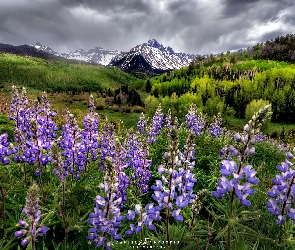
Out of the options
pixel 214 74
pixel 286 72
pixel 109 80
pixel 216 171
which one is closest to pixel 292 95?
pixel 286 72

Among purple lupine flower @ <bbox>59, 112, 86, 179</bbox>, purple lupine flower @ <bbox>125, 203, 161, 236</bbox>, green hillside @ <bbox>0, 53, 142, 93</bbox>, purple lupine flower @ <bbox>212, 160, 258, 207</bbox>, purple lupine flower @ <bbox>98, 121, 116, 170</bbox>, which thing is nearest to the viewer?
purple lupine flower @ <bbox>212, 160, 258, 207</bbox>

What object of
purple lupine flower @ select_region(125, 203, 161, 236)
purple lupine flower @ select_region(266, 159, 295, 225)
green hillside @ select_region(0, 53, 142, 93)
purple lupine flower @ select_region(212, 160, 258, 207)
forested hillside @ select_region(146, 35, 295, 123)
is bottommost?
purple lupine flower @ select_region(125, 203, 161, 236)

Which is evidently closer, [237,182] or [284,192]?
[237,182]

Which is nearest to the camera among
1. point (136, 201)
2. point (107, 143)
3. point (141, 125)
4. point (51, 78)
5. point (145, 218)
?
point (145, 218)

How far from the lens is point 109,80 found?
17100cm

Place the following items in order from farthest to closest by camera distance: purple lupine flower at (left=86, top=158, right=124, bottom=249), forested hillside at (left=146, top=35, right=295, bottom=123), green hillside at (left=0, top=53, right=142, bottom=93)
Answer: green hillside at (left=0, top=53, right=142, bottom=93) < forested hillside at (left=146, top=35, right=295, bottom=123) < purple lupine flower at (left=86, top=158, right=124, bottom=249)

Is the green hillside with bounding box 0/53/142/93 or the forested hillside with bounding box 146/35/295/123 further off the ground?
the green hillside with bounding box 0/53/142/93

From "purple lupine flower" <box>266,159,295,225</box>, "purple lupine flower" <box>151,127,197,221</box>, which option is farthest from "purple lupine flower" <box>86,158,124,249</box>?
"purple lupine flower" <box>266,159,295,225</box>

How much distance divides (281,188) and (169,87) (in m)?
59.9

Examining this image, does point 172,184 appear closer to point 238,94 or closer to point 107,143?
point 107,143

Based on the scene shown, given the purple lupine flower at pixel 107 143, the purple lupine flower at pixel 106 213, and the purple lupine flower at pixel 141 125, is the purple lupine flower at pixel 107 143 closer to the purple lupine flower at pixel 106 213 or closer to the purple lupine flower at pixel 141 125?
the purple lupine flower at pixel 106 213

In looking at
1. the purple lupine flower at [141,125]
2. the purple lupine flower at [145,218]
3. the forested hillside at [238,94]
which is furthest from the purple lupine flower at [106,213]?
the forested hillside at [238,94]

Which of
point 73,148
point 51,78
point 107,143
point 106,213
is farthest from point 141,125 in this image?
point 51,78

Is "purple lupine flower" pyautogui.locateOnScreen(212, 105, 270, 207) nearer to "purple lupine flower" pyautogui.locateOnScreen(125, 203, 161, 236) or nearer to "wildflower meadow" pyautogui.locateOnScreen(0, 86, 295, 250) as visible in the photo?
"wildflower meadow" pyautogui.locateOnScreen(0, 86, 295, 250)
